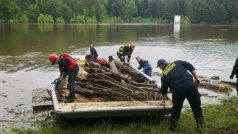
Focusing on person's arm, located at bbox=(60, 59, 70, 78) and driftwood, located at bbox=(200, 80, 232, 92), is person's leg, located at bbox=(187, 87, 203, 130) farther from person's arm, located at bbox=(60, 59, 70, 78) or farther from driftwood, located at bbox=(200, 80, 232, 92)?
driftwood, located at bbox=(200, 80, 232, 92)

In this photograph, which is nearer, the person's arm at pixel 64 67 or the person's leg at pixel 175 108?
the person's leg at pixel 175 108

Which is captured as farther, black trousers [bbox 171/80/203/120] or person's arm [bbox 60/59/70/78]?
person's arm [bbox 60/59/70/78]

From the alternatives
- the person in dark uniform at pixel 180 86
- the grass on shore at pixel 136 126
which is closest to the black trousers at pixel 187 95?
the person in dark uniform at pixel 180 86

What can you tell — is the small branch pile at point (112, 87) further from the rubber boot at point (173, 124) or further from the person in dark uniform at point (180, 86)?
the person in dark uniform at point (180, 86)

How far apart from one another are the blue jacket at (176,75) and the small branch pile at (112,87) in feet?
7.02

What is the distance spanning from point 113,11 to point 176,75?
158898 mm

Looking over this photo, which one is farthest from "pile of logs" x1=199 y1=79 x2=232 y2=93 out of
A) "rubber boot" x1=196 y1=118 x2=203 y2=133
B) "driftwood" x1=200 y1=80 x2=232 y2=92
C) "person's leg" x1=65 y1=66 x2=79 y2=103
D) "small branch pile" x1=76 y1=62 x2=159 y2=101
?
"person's leg" x1=65 y1=66 x2=79 y2=103

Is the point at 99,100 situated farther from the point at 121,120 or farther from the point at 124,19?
the point at 124,19

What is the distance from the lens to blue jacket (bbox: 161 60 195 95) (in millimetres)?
8656

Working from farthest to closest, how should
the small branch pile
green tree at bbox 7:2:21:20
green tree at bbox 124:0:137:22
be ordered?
1. green tree at bbox 124:0:137:22
2. green tree at bbox 7:2:21:20
3. the small branch pile

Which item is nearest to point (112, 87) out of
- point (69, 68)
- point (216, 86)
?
point (69, 68)

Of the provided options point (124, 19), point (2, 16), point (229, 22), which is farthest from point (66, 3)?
point (229, 22)

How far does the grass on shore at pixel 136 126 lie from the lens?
30.6 ft

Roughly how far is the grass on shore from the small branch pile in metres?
0.79
